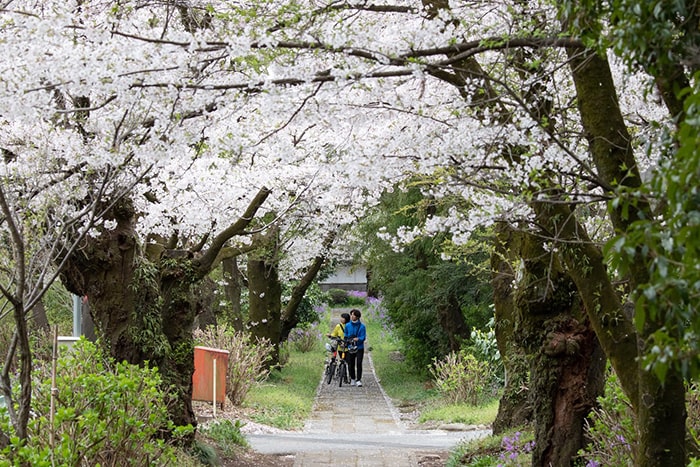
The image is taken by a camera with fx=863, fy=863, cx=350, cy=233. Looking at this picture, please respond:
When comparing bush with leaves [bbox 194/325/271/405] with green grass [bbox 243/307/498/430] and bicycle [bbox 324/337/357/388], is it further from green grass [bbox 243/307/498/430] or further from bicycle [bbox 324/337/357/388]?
bicycle [bbox 324/337/357/388]

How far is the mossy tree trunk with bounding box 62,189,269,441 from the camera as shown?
842 centimetres

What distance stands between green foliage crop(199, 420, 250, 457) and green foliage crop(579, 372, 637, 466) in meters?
4.79

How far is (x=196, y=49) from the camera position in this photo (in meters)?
4.98

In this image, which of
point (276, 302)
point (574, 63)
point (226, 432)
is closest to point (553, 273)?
point (574, 63)

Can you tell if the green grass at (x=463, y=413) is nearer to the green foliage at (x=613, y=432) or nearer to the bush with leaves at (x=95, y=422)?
the green foliage at (x=613, y=432)

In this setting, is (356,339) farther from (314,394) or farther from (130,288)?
(130,288)

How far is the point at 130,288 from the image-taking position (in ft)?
28.2

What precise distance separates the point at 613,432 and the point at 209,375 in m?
7.92

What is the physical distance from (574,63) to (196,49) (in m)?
2.25

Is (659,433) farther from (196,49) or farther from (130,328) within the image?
(130,328)

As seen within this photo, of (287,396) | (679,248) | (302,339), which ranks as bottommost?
(287,396)

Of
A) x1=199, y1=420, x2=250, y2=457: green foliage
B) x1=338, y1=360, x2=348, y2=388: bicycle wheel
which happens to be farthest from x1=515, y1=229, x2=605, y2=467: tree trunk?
x1=338, y1=360, x2=348, y2=388: bicycle wheel

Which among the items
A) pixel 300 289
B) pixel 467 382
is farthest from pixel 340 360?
pixel 467 382

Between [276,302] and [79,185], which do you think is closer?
[79,185]
